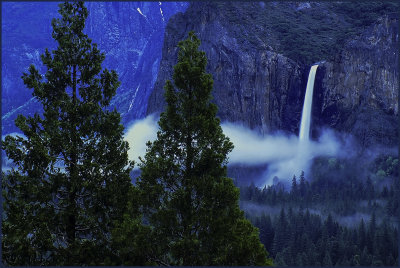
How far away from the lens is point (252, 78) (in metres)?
194

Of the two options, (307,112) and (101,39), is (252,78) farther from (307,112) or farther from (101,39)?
(101,39)

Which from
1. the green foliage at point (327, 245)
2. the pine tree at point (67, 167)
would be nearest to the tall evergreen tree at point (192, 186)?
the pine tree at point (67, 167)

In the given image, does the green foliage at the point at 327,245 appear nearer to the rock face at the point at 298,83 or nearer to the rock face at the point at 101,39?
the rock face at the point at 101,39

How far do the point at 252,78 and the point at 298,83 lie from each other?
671 inches

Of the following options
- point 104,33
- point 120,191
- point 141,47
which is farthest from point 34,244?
point 141,47

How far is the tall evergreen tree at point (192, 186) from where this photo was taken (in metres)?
18.5

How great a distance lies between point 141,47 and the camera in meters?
174

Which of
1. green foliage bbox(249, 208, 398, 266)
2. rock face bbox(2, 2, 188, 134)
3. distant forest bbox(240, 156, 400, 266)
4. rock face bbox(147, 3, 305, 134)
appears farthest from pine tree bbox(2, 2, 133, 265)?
rock face bbox(147, 3, 305, 134)

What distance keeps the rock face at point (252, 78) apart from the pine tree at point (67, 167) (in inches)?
6595

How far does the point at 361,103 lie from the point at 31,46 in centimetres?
11839

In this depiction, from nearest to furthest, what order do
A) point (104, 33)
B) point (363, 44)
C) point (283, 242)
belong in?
point (283, 242), point (104, 33), point (363, 44)

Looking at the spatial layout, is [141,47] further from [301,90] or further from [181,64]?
[181,64]

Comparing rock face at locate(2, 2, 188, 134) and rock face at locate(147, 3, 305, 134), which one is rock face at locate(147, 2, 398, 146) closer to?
rock face at locate(147, 3, 305, 134)

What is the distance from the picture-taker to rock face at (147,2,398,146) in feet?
607
